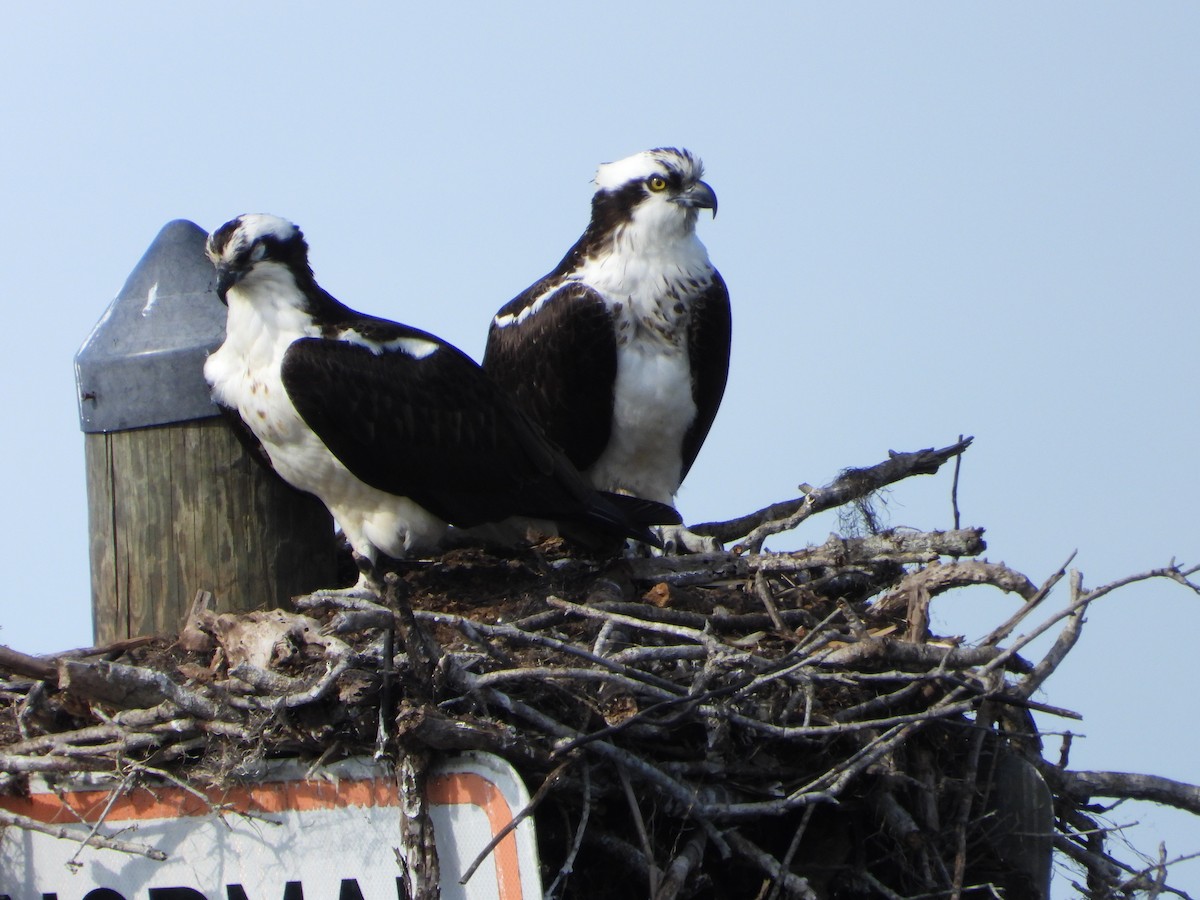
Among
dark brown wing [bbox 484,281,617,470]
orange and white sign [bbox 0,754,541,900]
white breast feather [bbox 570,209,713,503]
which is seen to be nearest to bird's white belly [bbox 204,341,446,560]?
dark brown wing [bbox 484,281,617,470]

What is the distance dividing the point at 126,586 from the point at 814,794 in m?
2.11

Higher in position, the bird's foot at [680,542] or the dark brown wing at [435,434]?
the dark brown wing at [435,434]

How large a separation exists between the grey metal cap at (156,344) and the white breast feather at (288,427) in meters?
0.07

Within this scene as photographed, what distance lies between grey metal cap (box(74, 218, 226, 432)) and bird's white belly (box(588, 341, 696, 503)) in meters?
1.58

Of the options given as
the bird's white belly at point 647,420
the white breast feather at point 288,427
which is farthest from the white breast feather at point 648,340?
the white breast feather at point 288,427

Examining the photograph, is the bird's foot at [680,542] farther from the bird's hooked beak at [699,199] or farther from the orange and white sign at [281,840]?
the orange and white sign at [281,840]

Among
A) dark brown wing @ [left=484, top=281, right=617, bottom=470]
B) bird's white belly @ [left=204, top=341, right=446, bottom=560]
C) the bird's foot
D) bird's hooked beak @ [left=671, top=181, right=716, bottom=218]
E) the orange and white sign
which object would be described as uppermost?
bird's hooked beak @ [left=671, top=181, right=716, bottom=218]

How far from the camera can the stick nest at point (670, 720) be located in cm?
351

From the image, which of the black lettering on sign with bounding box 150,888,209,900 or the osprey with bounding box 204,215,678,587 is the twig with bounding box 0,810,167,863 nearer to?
the black lettering on sign with bounding box 150,888,209,900

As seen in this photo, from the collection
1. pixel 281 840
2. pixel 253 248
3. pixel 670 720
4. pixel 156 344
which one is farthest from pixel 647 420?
pixel 281 840

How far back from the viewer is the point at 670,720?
148 inches

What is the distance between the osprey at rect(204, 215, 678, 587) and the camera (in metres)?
5.16

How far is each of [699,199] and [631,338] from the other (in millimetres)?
634

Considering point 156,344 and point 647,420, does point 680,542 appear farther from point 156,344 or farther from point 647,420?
point 156,344
